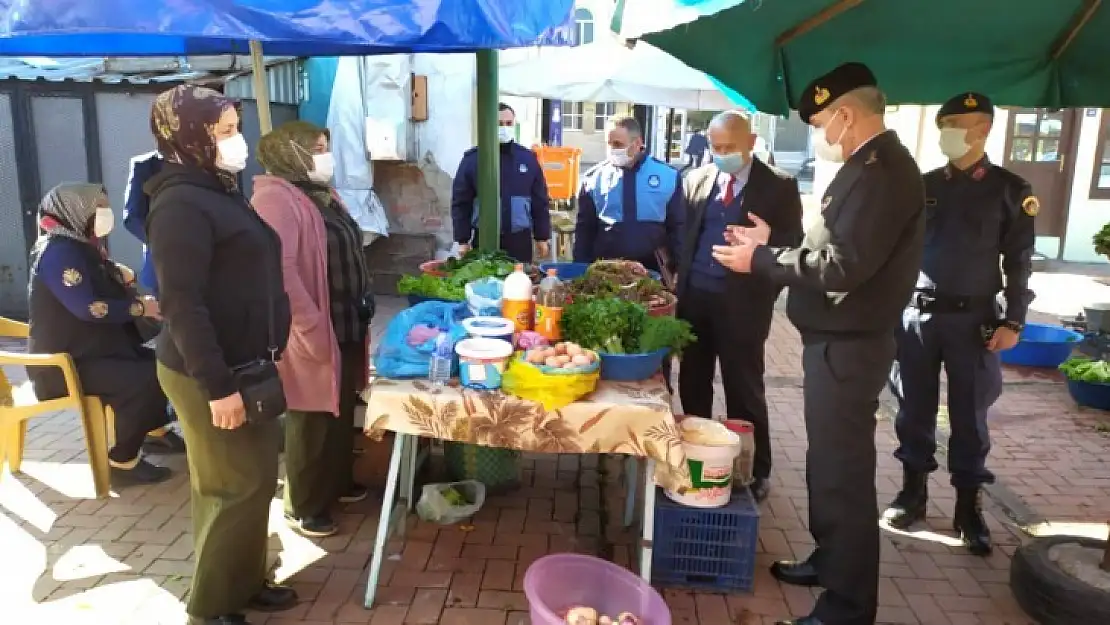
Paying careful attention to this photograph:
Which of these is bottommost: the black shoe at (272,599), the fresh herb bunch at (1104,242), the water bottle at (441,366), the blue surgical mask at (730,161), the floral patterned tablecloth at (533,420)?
the black shoe at (272,599)

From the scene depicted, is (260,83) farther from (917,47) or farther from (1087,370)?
(1087,370)

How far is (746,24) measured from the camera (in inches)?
147

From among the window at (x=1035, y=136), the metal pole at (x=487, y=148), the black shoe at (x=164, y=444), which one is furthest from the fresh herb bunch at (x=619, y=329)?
the window at (x=1035, y=136)

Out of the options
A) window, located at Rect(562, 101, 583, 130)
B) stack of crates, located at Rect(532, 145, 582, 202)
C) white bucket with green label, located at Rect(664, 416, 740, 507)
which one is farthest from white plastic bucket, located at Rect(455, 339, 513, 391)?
window, located at Rect(562, 101, 583, 130)

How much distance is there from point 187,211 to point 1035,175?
40.3 ft

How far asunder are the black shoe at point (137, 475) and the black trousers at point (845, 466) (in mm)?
3342

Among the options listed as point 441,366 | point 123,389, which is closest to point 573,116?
point 123,389

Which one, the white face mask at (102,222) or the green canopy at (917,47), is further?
the white face mask at (102,222)

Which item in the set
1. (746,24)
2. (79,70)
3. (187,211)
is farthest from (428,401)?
(79,70)

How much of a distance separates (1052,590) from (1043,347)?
4.25 metres

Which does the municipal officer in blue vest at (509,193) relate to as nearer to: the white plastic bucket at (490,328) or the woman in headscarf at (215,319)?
the white plastic bucket at (490,328)

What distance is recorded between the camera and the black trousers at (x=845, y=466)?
9.18ft

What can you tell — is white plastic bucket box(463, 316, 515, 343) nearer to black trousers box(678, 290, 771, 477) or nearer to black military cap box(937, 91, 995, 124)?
black trousers box(678, 290, 771, 477)

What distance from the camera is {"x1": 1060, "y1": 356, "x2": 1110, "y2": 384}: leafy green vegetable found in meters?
5.67
